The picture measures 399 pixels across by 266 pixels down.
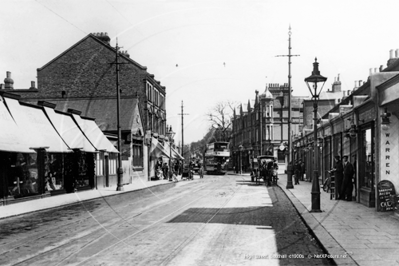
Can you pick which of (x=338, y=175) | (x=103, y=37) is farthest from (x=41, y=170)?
(x=103, y=37)

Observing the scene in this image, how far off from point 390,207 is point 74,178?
16201 millimetres

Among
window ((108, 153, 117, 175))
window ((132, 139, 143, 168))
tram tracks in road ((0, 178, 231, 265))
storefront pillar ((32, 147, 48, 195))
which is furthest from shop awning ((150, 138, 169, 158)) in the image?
tram tracks in road ((0, 178, 231, 265))

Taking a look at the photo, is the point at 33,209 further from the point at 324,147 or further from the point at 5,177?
the point at 324,147

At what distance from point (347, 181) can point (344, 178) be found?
0.57 feet

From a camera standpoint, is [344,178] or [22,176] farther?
[22,176]

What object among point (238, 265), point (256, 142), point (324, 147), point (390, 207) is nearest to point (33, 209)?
point (238, 265)

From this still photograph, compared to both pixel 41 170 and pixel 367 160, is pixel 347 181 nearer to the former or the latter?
pixel 367 160

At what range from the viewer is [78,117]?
25.5 m

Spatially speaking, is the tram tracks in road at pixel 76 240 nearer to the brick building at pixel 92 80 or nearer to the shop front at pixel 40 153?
the shop front at pixel 40 153

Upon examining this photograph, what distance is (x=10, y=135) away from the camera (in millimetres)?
16734

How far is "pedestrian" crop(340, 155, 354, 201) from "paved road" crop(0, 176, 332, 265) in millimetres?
3570

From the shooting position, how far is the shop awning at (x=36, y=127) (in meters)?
18.2

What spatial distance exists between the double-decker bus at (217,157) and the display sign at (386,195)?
4048 centimetres

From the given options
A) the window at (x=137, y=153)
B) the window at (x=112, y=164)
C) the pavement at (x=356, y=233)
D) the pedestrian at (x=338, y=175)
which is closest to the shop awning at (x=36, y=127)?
the window at (x=112, y=164)
